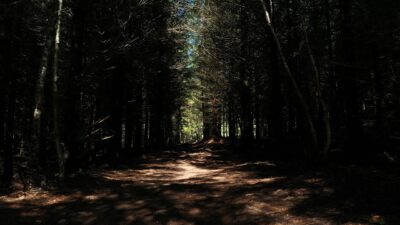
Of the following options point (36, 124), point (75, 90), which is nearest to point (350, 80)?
point (75, 90)

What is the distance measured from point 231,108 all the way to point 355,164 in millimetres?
22767

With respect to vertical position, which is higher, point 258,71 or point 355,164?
point 258,71

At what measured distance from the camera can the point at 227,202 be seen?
846 cm

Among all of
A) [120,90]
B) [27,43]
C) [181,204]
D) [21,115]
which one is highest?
[27,43]

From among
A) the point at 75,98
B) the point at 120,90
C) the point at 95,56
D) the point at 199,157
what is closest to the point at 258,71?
the point at 199,157

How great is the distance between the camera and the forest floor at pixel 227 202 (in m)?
6.92

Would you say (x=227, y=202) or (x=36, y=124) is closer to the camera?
(x=227, y=202)

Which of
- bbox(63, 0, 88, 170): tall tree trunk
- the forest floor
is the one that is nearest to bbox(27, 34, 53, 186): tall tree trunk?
the forest floor

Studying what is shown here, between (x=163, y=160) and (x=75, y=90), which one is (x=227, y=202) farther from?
(x=163, y=160)

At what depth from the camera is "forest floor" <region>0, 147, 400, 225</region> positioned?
22.7 feet

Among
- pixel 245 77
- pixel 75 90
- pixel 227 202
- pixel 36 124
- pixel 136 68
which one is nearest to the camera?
pixel 227 202

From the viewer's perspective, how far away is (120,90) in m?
19.0

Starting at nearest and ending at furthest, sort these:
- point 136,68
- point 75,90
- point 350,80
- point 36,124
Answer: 1. point 36,124
2. point 350,80
3. point 75,90
4. point 136,68

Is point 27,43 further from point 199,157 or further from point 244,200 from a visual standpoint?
point 199,157
